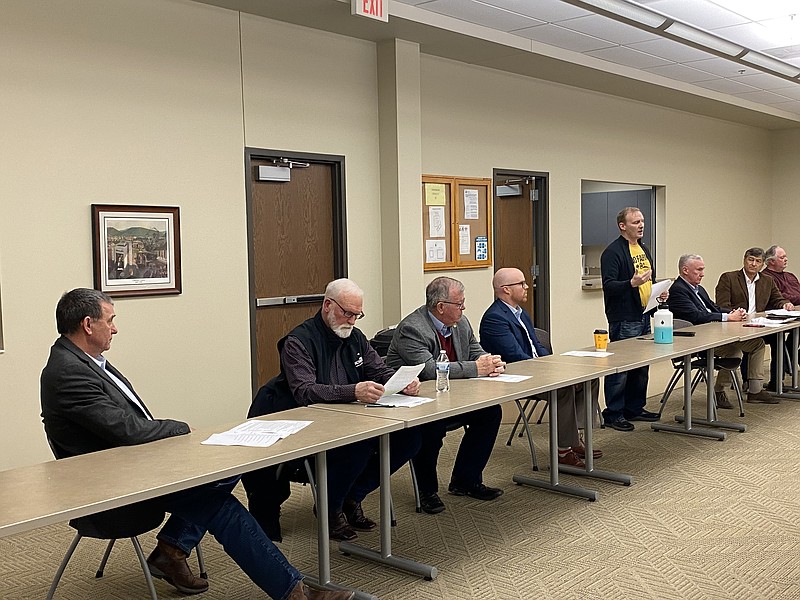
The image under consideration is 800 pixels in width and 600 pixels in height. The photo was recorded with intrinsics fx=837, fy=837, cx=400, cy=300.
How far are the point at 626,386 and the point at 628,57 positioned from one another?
Result: 3208 millimetres

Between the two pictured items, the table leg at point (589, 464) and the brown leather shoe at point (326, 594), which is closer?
the brown leather shoe at point (326, 594)

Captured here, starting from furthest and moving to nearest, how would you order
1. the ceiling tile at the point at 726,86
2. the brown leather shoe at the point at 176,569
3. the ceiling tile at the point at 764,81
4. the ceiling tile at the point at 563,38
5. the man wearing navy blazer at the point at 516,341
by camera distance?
the ceiling tile at the point at 726,86
the ceiling tile at the point at 764,81
the ceiling tile at the point at 563,38
the man wearing navy blazer at the point at 516,341
the brown leather shoe at the point at 176,569

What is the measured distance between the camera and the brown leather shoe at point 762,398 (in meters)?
7.02

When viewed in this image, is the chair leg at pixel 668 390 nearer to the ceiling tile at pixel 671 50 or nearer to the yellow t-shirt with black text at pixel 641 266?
the yellow t-shirt with black text at pixel 641 266

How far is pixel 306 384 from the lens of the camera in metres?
3.74

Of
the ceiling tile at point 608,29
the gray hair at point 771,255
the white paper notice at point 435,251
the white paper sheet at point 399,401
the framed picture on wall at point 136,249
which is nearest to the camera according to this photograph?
the white paper sheet at point 399,401

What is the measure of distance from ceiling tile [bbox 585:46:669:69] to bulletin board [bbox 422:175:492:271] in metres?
1.52

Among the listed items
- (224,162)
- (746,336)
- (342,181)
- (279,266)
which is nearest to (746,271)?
(746,336)

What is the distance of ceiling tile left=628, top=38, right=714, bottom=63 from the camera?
23.6 ft

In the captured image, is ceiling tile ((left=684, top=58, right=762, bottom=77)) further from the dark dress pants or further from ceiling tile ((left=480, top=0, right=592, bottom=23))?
the dark dress pants

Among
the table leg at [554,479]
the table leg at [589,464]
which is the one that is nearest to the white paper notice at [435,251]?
the table leg at [589,464]

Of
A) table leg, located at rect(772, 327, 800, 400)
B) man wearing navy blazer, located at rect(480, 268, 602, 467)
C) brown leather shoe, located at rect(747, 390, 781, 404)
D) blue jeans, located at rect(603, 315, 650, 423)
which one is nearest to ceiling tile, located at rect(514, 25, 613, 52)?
blue jeans, located at rect(603, 315, 650, 423)

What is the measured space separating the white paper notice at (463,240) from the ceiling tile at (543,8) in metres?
1.93

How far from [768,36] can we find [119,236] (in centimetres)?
535
